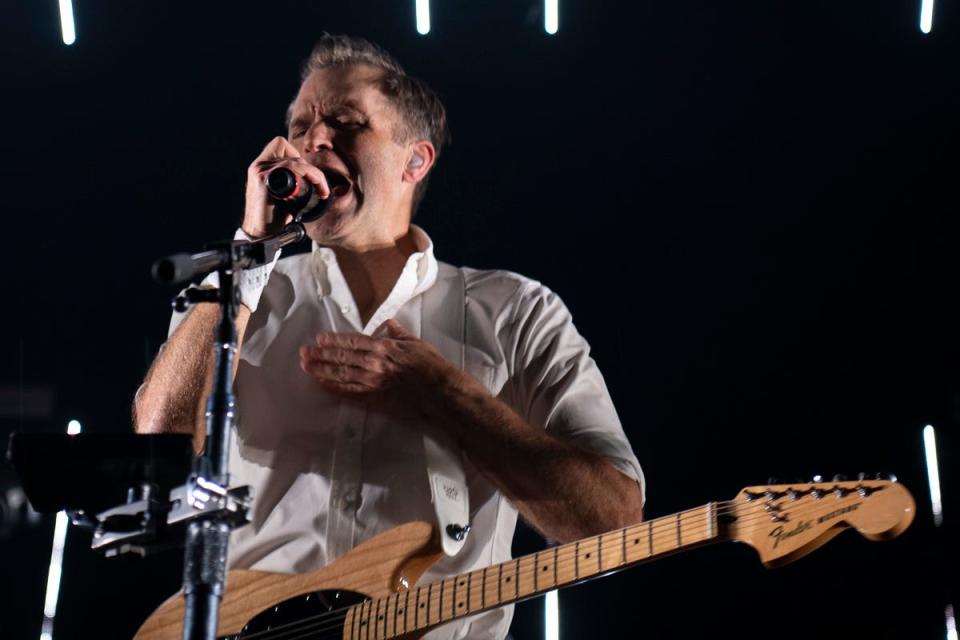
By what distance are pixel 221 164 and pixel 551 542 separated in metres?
1.12

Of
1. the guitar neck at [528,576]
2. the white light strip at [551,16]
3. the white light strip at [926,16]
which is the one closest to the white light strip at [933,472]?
the guitar neck at [528,576]

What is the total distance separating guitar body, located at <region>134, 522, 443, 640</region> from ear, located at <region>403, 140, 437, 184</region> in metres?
0.82

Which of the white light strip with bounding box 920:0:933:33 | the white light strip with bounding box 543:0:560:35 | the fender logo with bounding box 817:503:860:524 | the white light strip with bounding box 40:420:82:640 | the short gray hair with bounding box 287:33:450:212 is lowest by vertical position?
the fender logo with bounding box 817:503:860:524

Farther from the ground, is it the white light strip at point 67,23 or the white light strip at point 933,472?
the white light strip at point 67,23

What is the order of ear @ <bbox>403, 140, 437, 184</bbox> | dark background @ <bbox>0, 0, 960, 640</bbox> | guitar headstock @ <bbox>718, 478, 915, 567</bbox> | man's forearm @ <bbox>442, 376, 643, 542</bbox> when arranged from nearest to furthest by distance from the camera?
guitar headstock @ <bbox>718, 478, 915, 567</bbox>, man's forearm @ <bbox>442, 376, 643, 542</bbox>, dark background @ <bbox>0, 0, 960, 640</bbox>, ear @ <bbox>403, 140, 437, 184</bbox>

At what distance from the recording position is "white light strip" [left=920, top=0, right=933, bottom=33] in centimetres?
259

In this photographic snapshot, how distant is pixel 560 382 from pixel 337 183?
0.62 m

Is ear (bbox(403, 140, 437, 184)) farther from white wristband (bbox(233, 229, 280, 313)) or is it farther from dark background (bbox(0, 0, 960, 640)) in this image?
white wristband (bbox(233, 229, 280, 313))

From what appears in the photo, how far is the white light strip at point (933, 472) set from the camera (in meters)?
2.19

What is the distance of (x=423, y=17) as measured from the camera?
2701mm

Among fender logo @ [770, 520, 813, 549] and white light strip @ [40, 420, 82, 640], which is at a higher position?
white light strip @ [40, 420, 82, 640]

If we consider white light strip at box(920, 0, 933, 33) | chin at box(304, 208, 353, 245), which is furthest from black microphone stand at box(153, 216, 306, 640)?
white light strip at box(920, 0, 933, 33)

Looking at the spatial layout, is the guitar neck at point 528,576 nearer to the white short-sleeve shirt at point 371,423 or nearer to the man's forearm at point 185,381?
the white short-sleeve shirt at point 371,423

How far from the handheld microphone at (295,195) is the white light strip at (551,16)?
0.93 m
